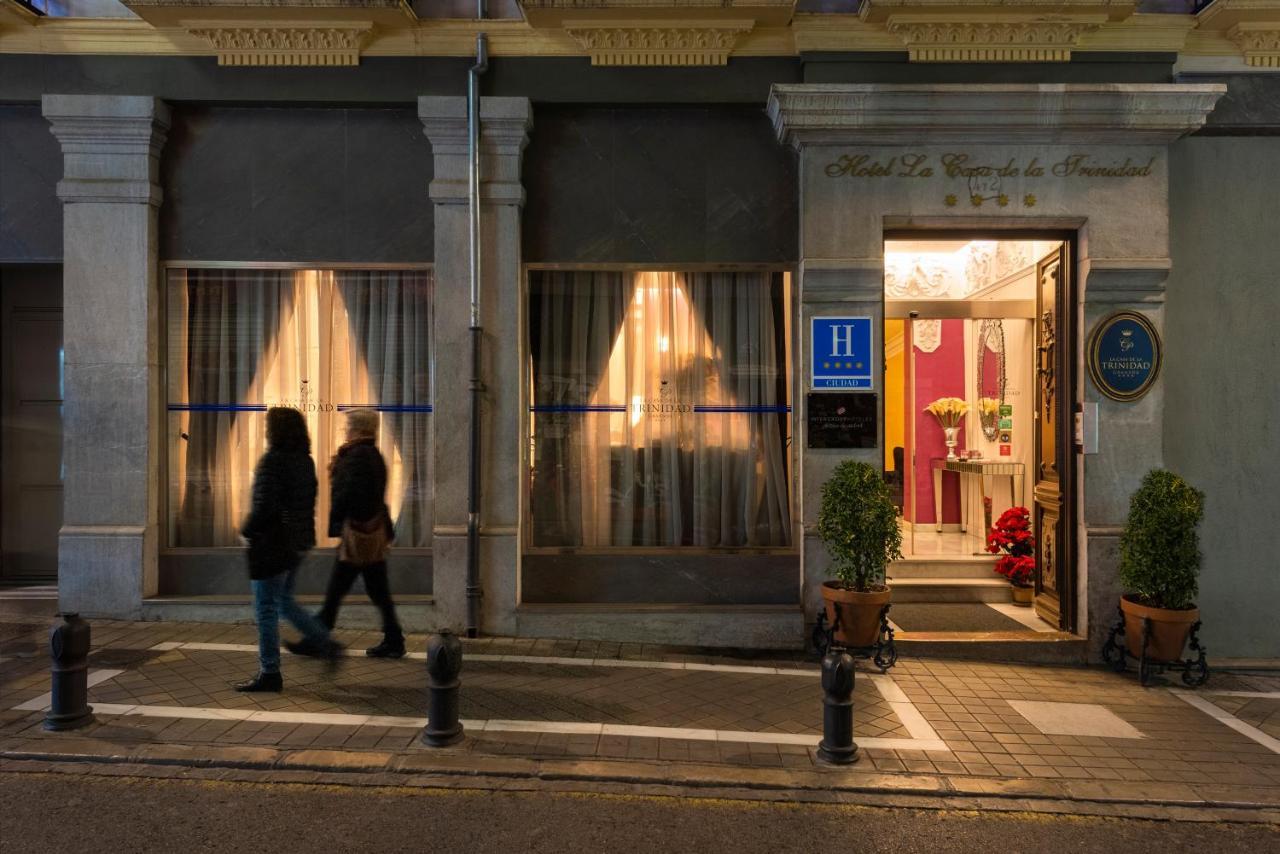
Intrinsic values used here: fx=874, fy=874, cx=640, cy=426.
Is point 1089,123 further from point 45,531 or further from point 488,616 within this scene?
point 45,531

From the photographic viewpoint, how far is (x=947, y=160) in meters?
7.95

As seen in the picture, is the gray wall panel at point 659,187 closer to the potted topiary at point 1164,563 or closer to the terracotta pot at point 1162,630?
the potted topiary at point 1164,563

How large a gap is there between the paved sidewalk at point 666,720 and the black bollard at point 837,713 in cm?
9

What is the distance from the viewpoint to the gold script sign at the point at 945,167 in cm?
794

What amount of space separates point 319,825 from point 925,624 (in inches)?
239

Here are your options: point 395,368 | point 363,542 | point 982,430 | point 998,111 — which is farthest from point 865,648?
point 982,430

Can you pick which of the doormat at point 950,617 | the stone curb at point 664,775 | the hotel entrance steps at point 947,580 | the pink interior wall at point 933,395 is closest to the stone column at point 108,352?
the stone curb at point 664,775

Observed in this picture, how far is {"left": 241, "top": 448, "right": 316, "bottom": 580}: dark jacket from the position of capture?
20.1 ft

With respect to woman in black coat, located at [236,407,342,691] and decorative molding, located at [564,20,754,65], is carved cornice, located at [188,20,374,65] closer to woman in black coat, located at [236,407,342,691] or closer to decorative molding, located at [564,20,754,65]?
decorative molding, located at [564,20,754,65]

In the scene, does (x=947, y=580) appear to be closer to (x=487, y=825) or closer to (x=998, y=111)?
(x=998, y=111)

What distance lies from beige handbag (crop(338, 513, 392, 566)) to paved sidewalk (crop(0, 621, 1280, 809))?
0.86 m

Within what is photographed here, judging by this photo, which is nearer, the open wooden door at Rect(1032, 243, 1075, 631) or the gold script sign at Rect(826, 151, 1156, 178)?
the gold script sign at Rect(826, 151, 1156, 178)

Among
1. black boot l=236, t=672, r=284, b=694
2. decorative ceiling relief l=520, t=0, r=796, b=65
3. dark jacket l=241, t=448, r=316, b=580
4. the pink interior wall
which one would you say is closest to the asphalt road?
black boot l=236, t=672, r=284, b=694

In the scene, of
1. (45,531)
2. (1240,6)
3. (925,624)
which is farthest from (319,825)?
(1240,6)
